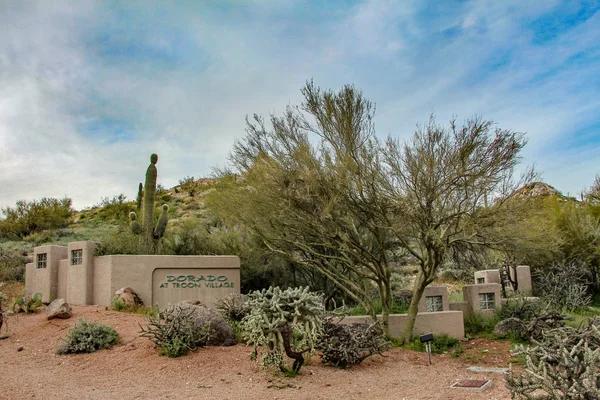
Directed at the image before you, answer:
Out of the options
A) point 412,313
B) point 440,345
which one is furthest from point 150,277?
point 440,345

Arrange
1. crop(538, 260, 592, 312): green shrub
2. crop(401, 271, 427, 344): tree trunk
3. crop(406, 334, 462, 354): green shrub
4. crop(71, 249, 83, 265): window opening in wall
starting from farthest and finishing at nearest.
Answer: crop(538, 260, 592, 312): green shrub < crop(71, 249, 83, 265): window opening in wall < crop(401, 271, 427, 344): tree trunk < crop(406, 334, 462, 354): green shrub

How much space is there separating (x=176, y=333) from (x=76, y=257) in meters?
9.04

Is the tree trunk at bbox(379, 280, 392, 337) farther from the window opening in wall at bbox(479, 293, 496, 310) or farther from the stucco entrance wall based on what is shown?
the stucco entrance wall

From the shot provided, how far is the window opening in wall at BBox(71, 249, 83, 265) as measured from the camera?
→ 19.3 m

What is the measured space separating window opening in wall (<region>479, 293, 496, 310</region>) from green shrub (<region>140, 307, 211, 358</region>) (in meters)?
9.63

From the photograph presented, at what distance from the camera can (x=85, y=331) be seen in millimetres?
12969

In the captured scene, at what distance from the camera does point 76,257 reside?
19453 millimetres

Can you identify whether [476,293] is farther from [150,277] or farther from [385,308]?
[150,277]

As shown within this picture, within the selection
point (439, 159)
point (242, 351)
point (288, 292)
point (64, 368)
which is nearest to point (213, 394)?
point (288, 292)

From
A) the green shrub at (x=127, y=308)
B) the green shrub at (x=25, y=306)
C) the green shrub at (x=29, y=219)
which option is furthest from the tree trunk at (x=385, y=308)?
the green shrub at (x=29, y=219)

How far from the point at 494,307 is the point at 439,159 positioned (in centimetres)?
786

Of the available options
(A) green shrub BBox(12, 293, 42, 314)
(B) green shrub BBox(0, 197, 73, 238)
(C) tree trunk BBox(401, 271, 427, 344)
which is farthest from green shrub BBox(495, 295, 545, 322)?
(B) green shrub BBox(0, 197, 73, 238)

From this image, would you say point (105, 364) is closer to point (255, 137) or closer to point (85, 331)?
point (85, 331)

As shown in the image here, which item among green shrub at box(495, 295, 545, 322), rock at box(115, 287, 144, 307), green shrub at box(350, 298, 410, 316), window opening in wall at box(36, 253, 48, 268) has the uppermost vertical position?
window opening in wall at box(36, 253, 48, 268)
